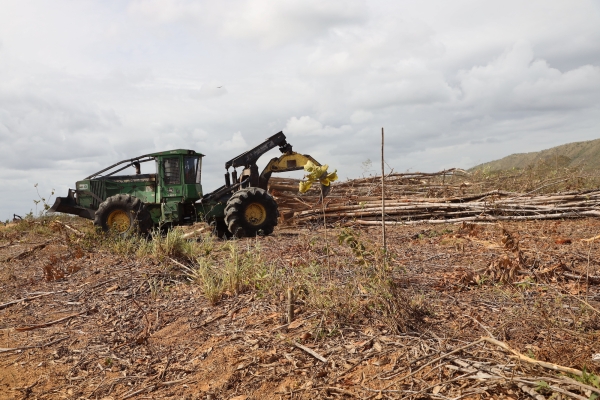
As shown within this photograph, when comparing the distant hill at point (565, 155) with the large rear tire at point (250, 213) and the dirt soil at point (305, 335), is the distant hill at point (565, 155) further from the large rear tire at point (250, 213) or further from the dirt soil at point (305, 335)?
the dirt soil at point (305, 335)

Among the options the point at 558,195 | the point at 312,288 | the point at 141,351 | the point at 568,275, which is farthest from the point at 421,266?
the point at 558,195

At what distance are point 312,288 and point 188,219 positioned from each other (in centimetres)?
816

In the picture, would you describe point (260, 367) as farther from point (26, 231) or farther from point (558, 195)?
point (26, 231)

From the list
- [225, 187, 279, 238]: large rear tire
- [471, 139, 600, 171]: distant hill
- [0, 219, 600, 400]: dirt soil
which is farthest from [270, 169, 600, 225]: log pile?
[471, 139, 600, 171]: distant hill

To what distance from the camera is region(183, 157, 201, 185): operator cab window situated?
11859 mm

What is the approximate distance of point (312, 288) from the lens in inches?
181

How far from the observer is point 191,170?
12000 millimetres

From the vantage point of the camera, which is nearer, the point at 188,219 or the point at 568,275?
the point at 568,275

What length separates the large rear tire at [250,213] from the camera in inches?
439

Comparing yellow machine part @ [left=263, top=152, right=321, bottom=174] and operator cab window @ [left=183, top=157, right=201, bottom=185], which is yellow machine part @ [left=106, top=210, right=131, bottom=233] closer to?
operator cab window @ [left=183, top=157, right=201, bottom=185]

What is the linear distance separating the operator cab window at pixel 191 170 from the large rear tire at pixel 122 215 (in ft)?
4.21

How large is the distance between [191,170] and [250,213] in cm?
198

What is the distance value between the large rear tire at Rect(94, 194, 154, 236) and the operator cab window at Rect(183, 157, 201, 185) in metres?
1.28

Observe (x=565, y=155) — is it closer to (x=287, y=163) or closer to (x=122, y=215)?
(x=287, y=163)
